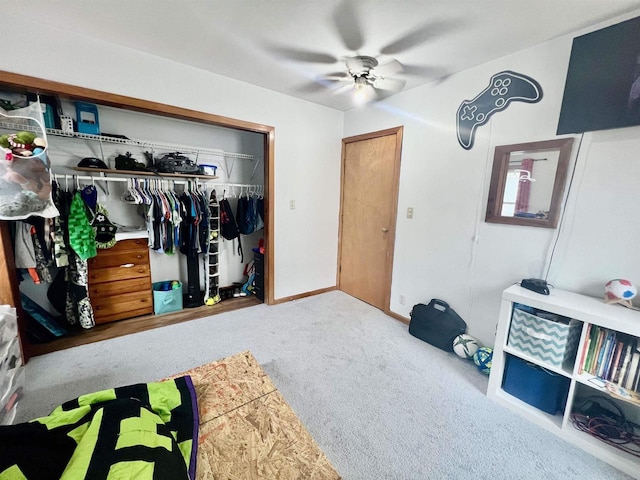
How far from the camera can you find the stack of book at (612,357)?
1.40m

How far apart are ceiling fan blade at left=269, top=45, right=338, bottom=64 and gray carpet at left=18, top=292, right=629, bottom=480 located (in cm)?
243

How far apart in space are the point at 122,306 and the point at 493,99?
3.91 meters

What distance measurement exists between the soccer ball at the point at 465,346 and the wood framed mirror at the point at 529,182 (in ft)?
3.34

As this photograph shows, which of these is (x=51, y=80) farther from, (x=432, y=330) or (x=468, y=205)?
(x=432, y=330)

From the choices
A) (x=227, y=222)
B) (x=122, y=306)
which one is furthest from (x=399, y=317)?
(x=122, y=306)

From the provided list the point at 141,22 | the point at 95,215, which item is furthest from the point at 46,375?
the point at 141,22

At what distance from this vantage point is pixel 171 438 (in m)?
0.92

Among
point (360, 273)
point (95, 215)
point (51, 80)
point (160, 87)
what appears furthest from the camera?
point (360, 273)

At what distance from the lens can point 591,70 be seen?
1669 mm

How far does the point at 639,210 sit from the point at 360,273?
95.7 inches

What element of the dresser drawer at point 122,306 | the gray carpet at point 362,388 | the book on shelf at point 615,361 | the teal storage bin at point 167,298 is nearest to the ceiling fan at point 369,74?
the book on shelf at point 615,361

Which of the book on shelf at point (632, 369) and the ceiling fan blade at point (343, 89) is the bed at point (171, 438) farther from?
the ceiling fan blade at point (343, 89)

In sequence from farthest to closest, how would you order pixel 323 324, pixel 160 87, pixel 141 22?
1. pixel 323 324
2. pixel 160 87
3. pixel 141 22

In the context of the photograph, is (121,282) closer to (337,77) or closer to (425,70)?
(337,77)
